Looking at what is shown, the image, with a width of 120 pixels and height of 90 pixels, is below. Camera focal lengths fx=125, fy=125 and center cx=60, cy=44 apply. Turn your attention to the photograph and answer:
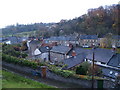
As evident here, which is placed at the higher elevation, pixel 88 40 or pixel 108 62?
pixel 88 40

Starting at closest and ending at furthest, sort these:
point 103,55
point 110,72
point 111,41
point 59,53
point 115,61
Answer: point 110,72 < point 115,61 < point 103,55 < point 59,53 < point 111,41

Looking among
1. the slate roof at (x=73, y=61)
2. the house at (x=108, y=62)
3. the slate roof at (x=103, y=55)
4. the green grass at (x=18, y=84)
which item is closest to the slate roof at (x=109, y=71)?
the house at (x=108, y=62)

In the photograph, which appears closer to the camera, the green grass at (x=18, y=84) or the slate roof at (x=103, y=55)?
the green grass at (x=18, y=84)

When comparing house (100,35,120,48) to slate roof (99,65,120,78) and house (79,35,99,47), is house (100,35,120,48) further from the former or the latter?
slate roof (99,65,120,78)

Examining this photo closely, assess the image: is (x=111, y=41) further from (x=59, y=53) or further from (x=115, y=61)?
(x=115, y=61)

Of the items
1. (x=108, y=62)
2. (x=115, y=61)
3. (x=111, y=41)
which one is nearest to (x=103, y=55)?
(x=108, y=62)

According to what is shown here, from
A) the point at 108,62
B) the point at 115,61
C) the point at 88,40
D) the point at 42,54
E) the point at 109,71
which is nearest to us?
the point at 109,71

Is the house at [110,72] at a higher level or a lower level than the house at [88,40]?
lower

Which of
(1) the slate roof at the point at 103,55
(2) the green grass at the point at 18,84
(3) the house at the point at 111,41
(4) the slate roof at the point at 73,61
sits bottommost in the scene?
(2) the green grass at the point at 18,84

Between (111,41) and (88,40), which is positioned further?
(88,40)

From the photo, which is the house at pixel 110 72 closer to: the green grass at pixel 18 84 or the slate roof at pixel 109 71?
the slate roof at pixel 109 71

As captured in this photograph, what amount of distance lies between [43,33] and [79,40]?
20.3m

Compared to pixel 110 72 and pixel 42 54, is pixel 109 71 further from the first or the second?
pixel 42 54

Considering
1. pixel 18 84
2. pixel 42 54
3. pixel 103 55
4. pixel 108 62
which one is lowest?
pixel 18 84
